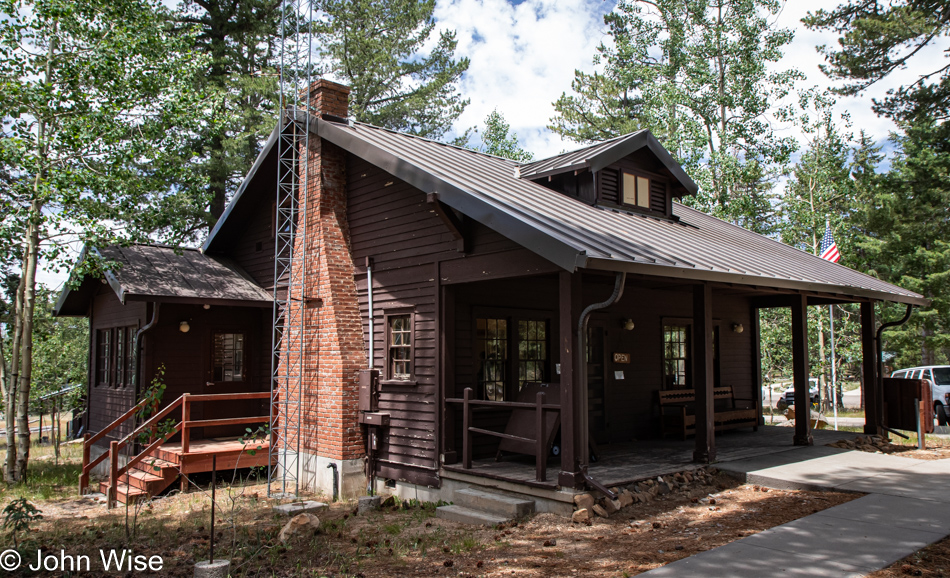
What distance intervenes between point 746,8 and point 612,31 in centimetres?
558

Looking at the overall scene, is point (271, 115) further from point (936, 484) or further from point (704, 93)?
point (936, 484)

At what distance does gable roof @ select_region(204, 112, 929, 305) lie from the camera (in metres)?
7.25

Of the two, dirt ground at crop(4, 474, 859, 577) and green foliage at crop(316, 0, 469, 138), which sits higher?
green foliage at crop(316, 0, 469, 138)

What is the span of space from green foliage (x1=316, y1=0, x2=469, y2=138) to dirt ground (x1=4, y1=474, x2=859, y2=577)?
60.9ft

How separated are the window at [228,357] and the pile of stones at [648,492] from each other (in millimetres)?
8071

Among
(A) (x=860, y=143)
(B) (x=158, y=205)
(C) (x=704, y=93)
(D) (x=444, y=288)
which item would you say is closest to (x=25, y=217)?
(B) (x=158, y=205)

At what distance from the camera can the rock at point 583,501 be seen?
23.5ft

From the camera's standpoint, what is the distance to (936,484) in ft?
26.9

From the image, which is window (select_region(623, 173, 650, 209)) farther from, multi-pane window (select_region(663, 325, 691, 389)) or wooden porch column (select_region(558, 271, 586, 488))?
wooden porch column (select_region(558, 271, 586, 488))

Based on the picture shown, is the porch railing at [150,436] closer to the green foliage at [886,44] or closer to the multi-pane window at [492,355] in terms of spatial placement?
the multi-pane window at [492,355]

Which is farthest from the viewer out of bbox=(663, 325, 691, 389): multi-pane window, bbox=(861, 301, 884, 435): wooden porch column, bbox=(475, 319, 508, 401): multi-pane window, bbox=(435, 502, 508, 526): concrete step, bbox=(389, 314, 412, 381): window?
bbox=(663, 325, 691, 389): multi-pane window

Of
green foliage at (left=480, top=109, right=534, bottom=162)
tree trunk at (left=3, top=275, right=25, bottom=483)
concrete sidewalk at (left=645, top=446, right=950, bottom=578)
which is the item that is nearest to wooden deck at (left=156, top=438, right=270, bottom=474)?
tree trunk at (left=3, top=275, right=25, bottom=483)

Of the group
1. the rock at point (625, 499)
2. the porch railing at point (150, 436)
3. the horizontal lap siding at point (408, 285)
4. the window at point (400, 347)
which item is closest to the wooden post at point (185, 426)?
the porch railing at point (150, 436)

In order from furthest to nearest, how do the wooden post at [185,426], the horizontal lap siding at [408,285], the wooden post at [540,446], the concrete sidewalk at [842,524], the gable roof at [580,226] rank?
the wooden post at [185,426], the horizontal lap siding at [408,285], the wooden post at [540,446], the gable roof at [580,226], the concrete sidewalk at [842,524]
